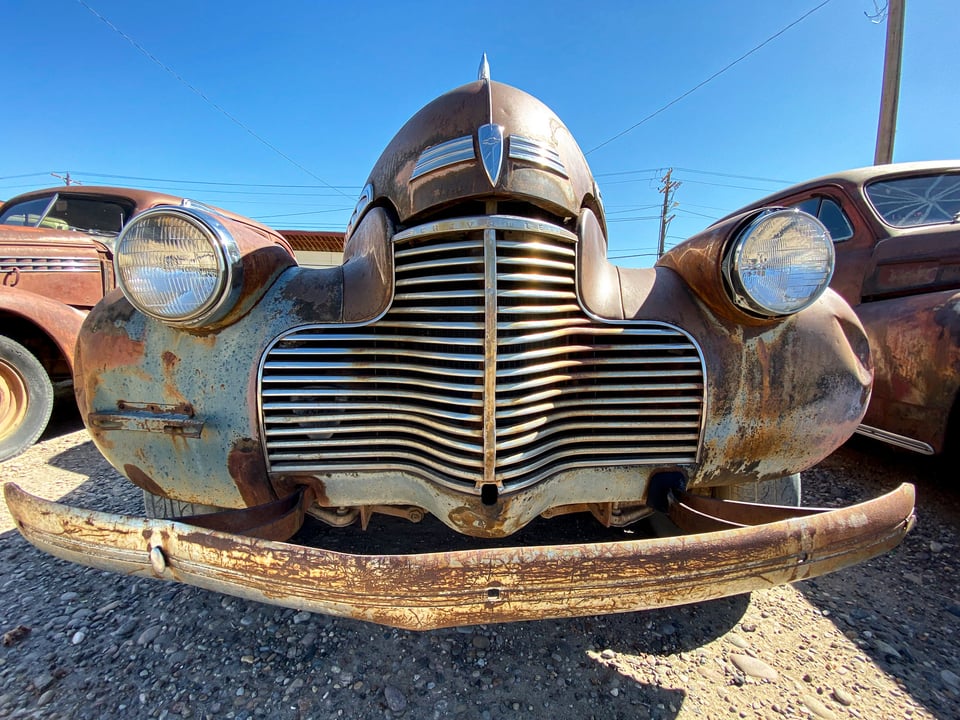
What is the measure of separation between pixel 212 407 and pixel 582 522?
192cm

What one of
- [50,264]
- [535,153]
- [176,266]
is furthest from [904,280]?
[50,264]

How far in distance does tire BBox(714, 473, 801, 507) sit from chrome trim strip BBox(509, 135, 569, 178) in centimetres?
145

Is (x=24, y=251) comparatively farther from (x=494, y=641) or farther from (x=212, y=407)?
(x=494, y=641)

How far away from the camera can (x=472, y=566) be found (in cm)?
104

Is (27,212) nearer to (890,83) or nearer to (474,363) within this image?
(474,363)

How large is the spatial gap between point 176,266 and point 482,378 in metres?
1.04

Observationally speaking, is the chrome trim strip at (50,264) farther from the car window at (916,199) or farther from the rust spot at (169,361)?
the car window at (916,199)

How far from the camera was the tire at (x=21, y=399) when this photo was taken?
135 inches

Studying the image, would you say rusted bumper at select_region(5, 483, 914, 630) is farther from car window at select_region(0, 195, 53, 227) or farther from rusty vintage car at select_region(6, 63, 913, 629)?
car window at select_region(0, 195, 53, 227)

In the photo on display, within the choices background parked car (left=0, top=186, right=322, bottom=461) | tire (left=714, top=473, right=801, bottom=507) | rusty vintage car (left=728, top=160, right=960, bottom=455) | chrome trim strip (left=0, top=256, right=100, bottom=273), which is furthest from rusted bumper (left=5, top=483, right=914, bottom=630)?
chrome trim strip (left=0, top=256, right=100, bottom=273)

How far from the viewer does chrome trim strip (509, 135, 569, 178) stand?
1479 mm

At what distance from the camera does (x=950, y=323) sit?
7.18ft

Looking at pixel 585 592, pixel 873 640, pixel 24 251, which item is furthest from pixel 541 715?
pixel 24 251

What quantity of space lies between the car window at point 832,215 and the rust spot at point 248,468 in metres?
4.05
